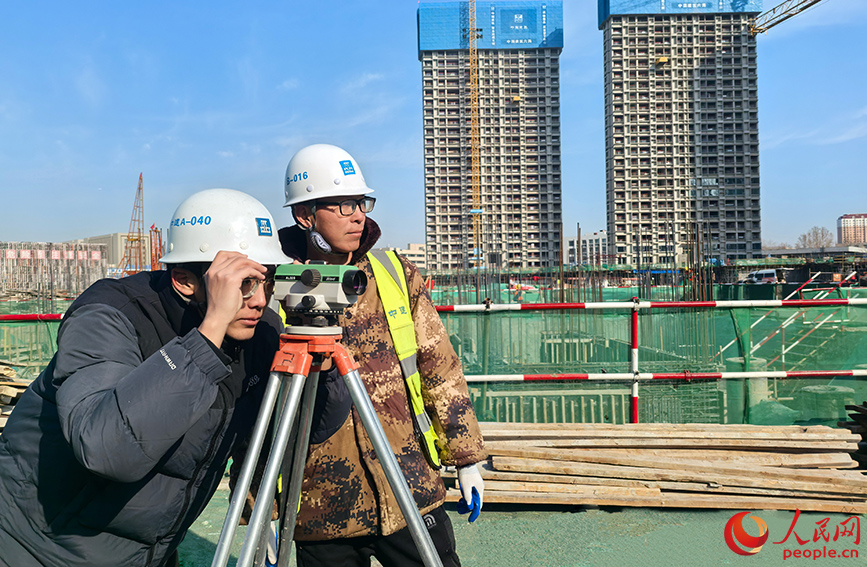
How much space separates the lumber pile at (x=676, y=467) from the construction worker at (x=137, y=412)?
2961mm

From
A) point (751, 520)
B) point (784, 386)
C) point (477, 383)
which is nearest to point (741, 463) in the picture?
point (751, 520)

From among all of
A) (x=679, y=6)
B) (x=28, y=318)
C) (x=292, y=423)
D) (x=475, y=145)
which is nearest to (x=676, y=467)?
(x=292, y=423)

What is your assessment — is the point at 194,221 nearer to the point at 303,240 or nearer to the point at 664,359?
the point at 303,240

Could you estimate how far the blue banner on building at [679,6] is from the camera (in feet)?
298

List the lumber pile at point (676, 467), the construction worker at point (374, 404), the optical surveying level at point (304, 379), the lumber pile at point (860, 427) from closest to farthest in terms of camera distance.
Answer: the optical surveying level at point (304, 379)
the construction worker at point (374, 404)
the lumber pile at point (676, 467)
the lumber pile at point (860, 427)

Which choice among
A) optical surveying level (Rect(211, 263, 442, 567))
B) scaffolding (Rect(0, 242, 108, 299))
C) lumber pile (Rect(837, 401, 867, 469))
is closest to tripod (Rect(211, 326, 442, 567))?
optical surveying level (Rect(211, 263, 442, 567))

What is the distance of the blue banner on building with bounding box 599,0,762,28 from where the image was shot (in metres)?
90.8

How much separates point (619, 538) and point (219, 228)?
10.8 ft

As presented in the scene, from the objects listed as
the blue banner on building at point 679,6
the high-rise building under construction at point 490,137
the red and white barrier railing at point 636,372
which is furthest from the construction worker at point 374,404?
the blue banner on building at point 679,6

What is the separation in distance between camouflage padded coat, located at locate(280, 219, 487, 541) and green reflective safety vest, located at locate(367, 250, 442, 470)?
0.03 meters

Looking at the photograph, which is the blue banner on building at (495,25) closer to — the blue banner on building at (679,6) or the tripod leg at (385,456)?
the blue banner on building at (679,6)

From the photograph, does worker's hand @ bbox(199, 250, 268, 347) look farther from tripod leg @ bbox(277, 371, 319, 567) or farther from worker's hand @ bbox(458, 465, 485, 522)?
worker's hand @ bbox(458, 465, 485, 522)

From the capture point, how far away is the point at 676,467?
424cm

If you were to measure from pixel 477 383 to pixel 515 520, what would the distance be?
1723 millimetres
